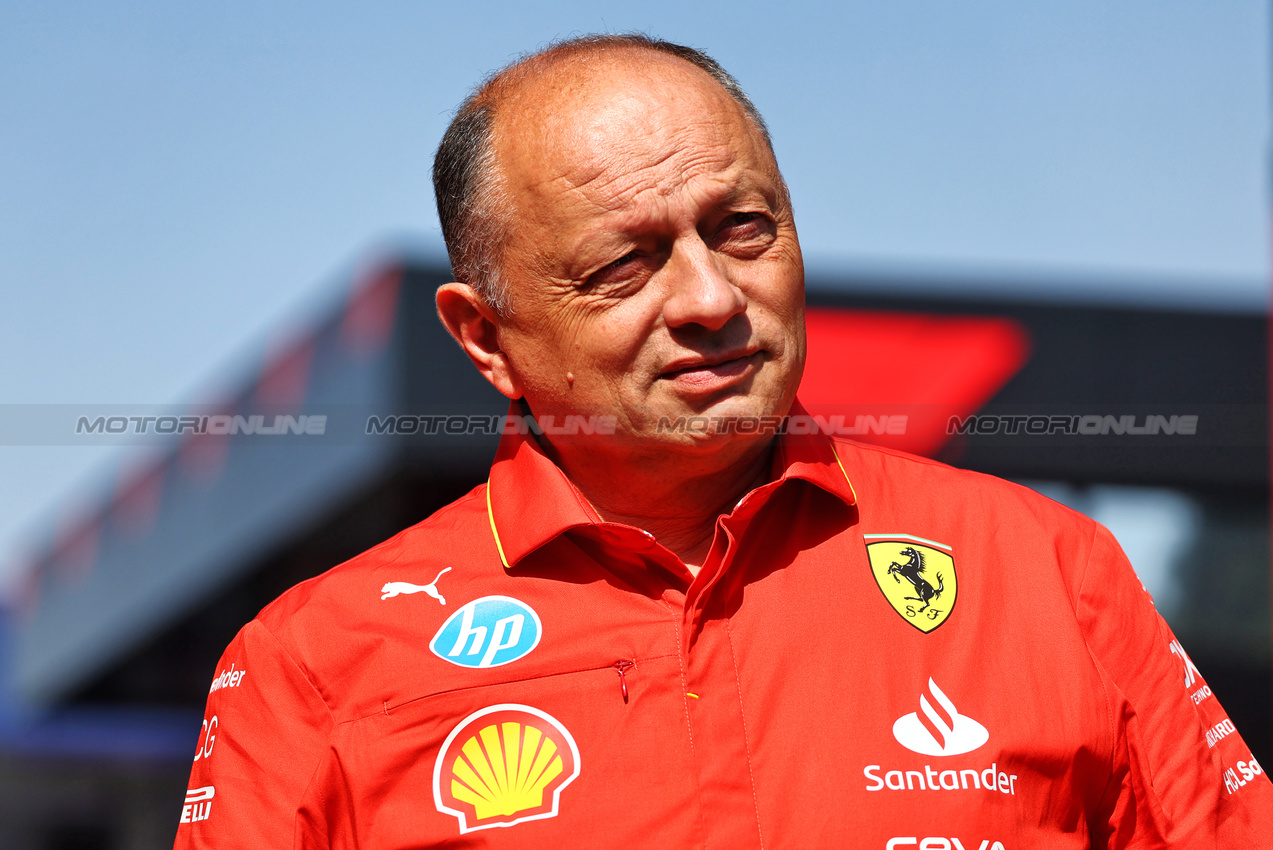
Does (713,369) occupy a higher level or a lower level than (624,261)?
lower

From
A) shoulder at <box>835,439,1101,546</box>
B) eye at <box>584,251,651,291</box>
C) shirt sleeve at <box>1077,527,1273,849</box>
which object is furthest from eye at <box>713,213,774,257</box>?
shirt sleeve at <box>1077,527,1273,849</box>

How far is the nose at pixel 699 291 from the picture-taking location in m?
1.78

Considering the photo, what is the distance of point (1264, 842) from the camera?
1714mm

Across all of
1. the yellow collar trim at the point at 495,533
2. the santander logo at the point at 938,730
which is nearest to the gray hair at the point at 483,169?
the yellow collar trim at the point at 495,533

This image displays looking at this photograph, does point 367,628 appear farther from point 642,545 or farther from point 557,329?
point 557,329

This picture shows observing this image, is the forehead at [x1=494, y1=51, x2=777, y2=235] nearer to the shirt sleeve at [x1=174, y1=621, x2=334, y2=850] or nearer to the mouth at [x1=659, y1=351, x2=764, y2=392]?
the mouth at [x1=659, y1=351, x2=764, y2=392]

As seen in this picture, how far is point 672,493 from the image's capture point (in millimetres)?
1999

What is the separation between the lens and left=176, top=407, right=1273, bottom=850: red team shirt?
1.64m

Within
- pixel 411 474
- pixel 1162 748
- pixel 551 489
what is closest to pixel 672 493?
pixel 551 489

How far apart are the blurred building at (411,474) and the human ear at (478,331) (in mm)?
3898

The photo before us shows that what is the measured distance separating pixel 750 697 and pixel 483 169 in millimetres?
1077

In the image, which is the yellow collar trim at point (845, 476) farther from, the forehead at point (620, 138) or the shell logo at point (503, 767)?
the forehead at point (620, 138)

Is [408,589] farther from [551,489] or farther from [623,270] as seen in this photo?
[623,270]

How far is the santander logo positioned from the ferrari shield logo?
0.13 meters
